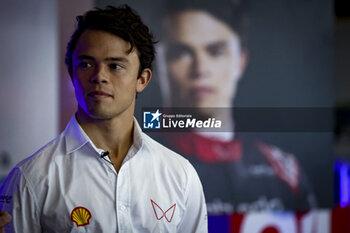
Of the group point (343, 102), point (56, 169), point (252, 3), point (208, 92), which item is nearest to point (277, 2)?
point (252, 3)

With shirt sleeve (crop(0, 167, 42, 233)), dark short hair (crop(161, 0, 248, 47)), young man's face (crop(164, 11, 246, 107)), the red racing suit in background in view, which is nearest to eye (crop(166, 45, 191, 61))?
young man's face (crop(164, 11, 246, 107))

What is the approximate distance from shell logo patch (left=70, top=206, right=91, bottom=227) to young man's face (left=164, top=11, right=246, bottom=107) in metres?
0.55

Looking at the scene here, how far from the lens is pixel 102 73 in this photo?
1.05 metres

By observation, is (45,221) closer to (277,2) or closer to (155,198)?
(155,198)

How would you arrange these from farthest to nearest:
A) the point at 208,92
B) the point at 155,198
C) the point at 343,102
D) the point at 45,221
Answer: the point at 343,102, the point at 208,92, the point at 155,198, the point at 45,221

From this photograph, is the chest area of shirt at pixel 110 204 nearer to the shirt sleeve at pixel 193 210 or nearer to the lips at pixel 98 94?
the shirt sleeve at pixel 193 210

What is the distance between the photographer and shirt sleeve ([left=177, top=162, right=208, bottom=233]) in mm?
1174

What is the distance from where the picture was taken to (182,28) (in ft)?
5.35

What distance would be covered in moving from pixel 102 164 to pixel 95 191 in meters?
0.07

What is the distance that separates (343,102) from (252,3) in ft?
6.28

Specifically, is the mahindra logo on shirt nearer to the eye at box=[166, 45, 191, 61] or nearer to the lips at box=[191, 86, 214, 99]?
the lips at box=[191, 86, 214, 99]

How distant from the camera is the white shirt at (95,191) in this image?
1.01 m

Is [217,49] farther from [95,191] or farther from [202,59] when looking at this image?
[95,191]

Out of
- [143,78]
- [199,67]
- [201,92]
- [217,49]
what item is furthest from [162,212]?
[217,49]
